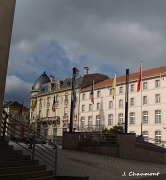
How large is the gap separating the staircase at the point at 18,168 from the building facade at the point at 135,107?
4067 centimetres

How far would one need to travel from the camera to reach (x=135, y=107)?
52.7m

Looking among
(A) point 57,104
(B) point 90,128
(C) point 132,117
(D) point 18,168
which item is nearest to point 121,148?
(D) point 18,168

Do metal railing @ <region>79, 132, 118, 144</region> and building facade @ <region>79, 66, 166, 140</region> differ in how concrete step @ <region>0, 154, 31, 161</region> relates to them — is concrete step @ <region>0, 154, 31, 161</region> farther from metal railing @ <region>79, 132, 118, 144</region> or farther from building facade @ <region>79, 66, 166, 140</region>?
building facade @ <region>79, 66, 166, 140</region>

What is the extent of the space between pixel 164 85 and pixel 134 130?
34.2 ft

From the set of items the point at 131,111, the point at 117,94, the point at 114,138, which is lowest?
the point at 114,138

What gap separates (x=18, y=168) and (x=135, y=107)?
4564cm

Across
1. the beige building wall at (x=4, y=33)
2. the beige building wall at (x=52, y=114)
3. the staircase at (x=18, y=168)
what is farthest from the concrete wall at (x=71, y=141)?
the beige building wall at (x=52, y=114)

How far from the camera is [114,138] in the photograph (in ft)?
62.0

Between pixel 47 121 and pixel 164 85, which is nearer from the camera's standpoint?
pixel 164 85

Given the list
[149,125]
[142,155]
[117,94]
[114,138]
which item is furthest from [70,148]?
[117,94]

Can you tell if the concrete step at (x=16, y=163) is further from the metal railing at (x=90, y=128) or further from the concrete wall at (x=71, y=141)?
the metal railing at (x=90, y=128)

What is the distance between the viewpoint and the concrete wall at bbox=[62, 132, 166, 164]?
18.0 metres

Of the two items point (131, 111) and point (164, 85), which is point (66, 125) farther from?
point (164, 85)

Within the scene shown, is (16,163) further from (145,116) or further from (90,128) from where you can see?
(90,128)
